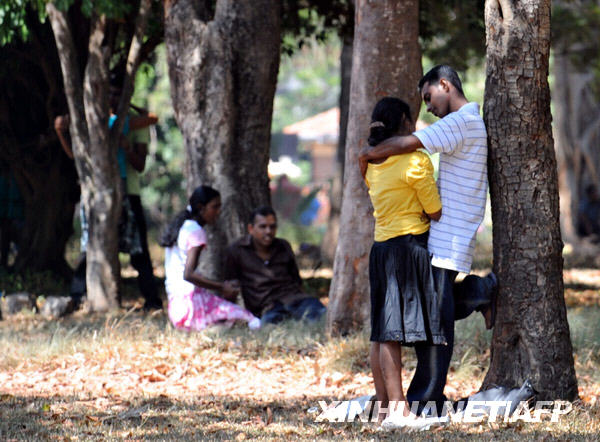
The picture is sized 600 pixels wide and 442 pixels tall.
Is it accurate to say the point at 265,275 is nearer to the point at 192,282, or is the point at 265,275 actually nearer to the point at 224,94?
the point at 192,282

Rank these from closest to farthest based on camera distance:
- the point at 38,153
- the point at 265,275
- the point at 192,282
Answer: the point at 192,282 → the point at 265,275 → the point at 38,153

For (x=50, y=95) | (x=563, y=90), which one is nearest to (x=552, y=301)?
(x=50, y=95)

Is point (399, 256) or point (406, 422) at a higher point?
point (399, 256)

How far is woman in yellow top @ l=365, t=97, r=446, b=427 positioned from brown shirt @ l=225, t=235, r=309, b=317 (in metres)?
3.52

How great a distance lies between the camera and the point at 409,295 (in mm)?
5234

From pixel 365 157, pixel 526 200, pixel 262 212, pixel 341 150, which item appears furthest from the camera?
pixel 341 150

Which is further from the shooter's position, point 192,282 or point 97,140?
point 97,140

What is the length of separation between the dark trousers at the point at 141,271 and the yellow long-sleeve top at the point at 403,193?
5196 millimetres

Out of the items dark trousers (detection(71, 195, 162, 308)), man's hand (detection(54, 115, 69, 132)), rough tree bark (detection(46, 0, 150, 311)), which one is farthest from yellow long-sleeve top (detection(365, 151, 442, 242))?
man's hand (detection(54, 115, 69, 132))

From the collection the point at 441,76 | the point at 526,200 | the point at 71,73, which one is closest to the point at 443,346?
the point at 526,200

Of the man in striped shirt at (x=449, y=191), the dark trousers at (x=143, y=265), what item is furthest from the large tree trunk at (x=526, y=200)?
the dark trousers at (x=143, y=265)

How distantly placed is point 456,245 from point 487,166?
627mm

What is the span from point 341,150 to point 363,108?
7.59 m

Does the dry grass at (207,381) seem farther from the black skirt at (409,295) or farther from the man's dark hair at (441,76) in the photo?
the man's dark hair at (441,76)
